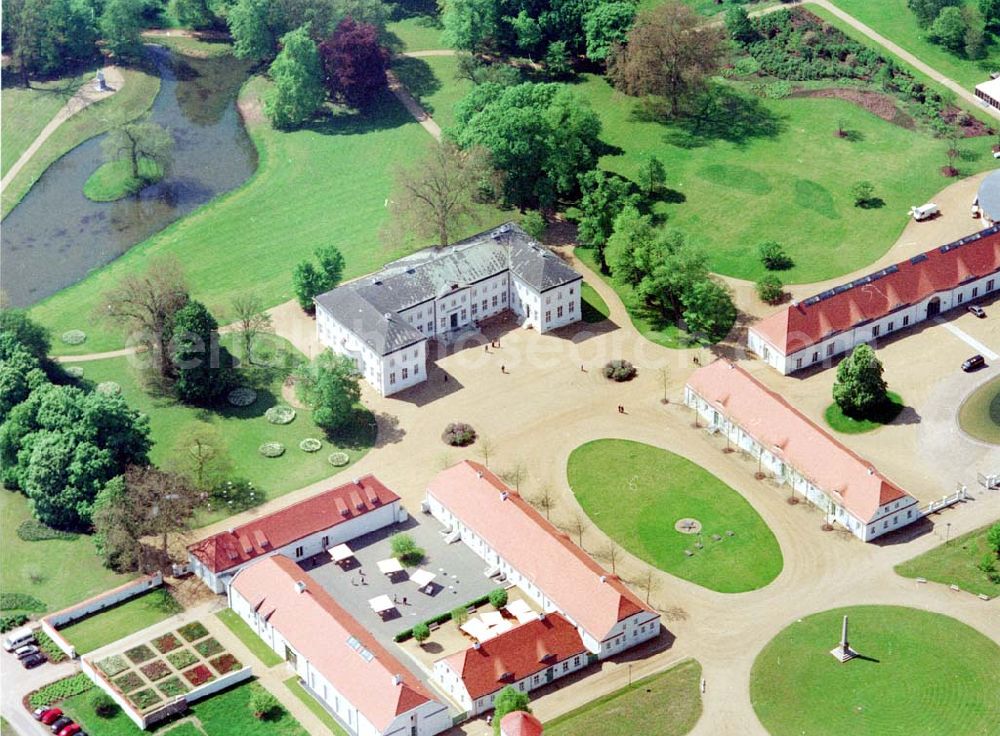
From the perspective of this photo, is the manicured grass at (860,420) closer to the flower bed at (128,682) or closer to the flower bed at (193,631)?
the flower bed at (193,631)

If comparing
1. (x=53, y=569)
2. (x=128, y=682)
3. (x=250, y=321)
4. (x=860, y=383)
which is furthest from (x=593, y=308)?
(x=128, y=682)

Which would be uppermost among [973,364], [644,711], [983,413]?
[973,364]

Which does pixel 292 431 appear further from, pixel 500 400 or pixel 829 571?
pixel 829 571

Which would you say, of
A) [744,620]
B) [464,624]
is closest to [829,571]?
[744,620]

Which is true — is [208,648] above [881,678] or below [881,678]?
above

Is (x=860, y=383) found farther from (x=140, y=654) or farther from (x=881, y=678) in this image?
(x=140, y=654)

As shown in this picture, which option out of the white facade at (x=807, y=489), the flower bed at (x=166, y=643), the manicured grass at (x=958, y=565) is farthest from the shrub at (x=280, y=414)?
the manicured grass at (x=958, y=565)

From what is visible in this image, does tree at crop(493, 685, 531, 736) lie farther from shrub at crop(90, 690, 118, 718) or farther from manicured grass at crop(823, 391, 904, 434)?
manicured grass at crop(823, 391, 904, 434)
